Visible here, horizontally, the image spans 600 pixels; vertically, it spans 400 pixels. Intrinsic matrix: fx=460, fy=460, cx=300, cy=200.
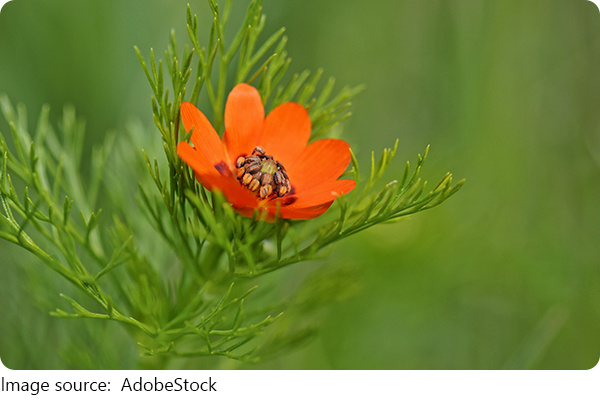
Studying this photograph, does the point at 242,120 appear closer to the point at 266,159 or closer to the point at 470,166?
the point at 266,159

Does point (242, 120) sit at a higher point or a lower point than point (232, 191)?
higher

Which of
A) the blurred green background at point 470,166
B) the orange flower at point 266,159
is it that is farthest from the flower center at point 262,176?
the blurred green background at point 470,166

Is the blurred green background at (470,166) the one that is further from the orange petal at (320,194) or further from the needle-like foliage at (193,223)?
the orange petal at (320,194)

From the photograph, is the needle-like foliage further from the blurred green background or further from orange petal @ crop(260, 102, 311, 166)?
the blurred green background

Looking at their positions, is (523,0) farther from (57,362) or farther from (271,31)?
(57,362)

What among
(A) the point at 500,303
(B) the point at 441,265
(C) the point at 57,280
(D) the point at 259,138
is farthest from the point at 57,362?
(A) the point at 500,303

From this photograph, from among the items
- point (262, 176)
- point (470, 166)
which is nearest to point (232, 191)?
point (262, 176)
